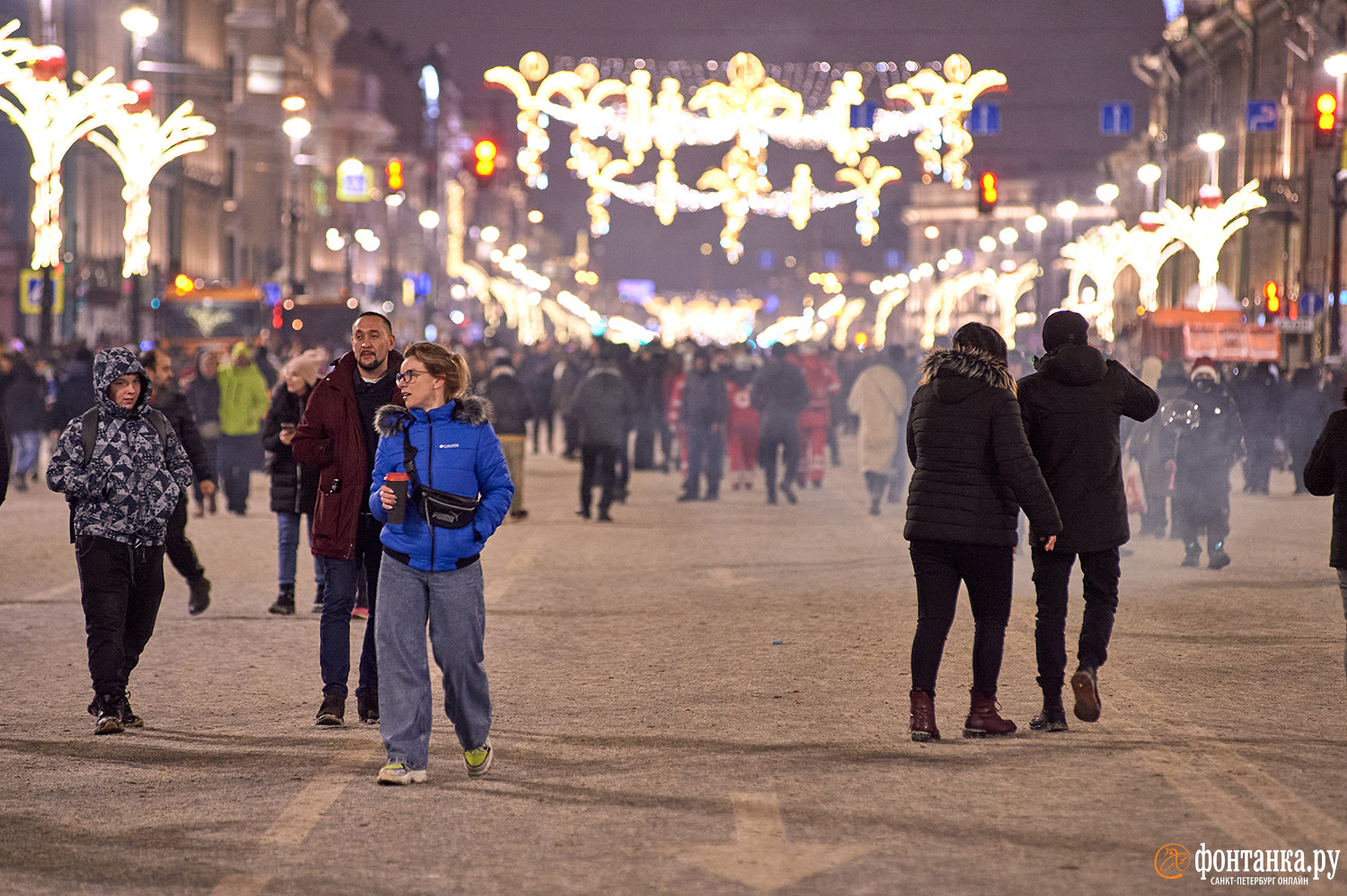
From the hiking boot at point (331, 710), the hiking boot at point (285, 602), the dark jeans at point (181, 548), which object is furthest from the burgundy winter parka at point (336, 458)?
the hiking boot at point (285, 602)

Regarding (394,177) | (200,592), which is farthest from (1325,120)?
(200,592)

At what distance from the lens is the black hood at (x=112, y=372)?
8.15m

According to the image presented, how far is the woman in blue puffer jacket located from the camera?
667 centimetres

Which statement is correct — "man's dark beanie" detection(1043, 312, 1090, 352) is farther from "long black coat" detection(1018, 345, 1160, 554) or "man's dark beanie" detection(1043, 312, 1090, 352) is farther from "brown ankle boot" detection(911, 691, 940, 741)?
"brown ankle boot" detection(911, 691, 940, 741)

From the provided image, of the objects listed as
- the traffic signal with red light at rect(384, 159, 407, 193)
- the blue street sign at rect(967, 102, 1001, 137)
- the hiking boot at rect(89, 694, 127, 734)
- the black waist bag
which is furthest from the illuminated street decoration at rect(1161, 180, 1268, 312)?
the black waist bag

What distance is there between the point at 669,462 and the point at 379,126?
224 ft

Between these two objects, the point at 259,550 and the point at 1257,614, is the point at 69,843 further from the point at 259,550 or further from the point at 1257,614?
the point at 259,550

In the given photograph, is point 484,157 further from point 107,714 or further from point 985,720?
point 985,720

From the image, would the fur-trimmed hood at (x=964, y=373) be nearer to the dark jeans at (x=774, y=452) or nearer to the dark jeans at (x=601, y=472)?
the dark jeans at (x=601, y=472)

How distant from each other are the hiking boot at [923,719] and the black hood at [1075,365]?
1.49 metres

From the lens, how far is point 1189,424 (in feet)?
49.3

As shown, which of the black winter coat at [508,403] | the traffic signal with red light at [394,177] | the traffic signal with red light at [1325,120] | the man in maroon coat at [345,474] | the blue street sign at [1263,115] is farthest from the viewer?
the blue street sign at [1263,115]

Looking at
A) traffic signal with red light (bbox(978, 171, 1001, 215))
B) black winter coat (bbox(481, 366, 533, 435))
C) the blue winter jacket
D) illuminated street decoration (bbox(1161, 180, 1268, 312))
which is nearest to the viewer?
the blue winter jacket

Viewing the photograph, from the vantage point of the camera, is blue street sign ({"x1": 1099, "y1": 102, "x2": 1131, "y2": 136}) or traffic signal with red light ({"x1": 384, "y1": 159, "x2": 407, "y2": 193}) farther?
blue street sign ({"x1": 1099, "y1": 102, "x2": 1131, "y2": 136})
